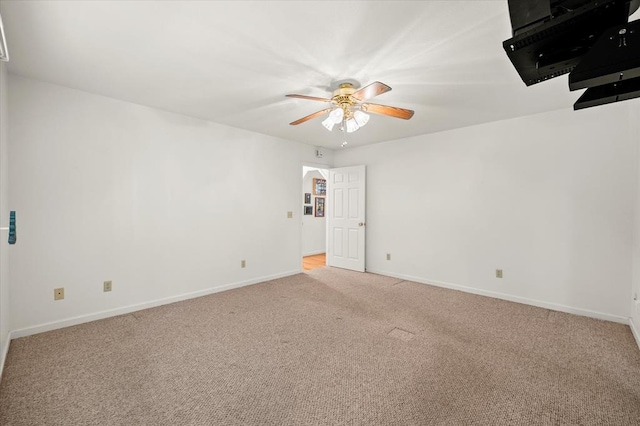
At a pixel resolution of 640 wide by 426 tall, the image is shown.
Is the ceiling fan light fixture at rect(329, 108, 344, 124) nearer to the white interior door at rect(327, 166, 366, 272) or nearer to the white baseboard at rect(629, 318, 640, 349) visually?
the white interior door at rect(327, 166, 366, 272)

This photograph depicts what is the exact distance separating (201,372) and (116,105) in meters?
2.89

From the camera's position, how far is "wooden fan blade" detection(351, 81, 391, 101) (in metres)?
2.10

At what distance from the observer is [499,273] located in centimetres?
378

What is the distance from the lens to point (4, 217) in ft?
7.49

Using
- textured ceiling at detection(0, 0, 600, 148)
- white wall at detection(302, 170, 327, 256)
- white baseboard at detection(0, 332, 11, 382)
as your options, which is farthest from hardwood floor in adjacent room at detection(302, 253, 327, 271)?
white baseboard at detection(0, 332, 11, 382)

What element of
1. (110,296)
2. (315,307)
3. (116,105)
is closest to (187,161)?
(116,105)

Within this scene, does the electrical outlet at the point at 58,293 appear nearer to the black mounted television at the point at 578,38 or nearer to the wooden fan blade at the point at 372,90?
the wooden fan blade at the point at 372,90

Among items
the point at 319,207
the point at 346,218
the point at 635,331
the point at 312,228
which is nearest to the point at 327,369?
the point at 635,331

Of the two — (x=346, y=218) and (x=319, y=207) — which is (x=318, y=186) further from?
(x=346, y=218)

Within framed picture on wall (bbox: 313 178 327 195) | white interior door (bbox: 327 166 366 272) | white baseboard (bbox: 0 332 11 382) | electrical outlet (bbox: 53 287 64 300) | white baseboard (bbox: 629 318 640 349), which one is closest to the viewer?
white baseboard (bbox: 0 332 11 382)

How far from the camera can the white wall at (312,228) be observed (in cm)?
705

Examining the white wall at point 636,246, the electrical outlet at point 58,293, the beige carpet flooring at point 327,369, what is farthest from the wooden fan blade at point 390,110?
the electrical outlet at point 58,293

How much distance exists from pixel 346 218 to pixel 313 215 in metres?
1.93

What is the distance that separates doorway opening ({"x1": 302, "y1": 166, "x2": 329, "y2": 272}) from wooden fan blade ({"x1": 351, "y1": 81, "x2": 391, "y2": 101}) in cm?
461
